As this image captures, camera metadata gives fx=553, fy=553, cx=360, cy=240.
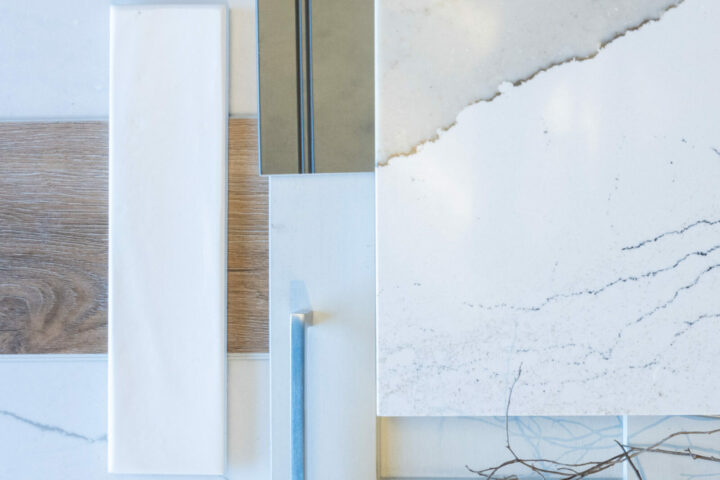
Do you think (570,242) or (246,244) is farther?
(246,244)

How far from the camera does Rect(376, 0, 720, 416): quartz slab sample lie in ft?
1.68

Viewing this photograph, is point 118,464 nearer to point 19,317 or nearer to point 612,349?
point 19,317

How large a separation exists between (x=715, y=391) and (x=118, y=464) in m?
0.63

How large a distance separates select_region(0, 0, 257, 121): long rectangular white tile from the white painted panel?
15 centimetres

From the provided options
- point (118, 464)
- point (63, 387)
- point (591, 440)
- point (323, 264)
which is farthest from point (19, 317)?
point (591, 440)

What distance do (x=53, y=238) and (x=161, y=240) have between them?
0.14m

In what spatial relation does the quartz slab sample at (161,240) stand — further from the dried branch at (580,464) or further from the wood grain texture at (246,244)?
the dried branch at (580,464)

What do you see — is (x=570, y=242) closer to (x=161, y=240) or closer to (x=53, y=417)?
(x=161, y=240)

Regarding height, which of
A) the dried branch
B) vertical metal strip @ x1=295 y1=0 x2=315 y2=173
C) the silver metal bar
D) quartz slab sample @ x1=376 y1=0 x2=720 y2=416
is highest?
vertical metal strip @ x1=295 y1=0 x2=315 y2=173

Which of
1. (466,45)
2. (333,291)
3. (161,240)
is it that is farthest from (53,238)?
(466,45)

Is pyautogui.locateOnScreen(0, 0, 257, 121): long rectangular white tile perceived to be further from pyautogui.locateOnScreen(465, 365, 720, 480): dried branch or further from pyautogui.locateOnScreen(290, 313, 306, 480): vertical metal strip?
pyautogui.locateOnScreen(465, 365, 720, 480): dried branch

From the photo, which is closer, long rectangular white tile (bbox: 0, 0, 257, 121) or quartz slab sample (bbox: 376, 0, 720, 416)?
quartz slab sample (bbox: 376, 0, 720, 416)

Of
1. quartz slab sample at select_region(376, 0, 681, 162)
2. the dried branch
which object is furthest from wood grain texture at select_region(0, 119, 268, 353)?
the dried branch

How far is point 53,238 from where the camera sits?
650 mm
